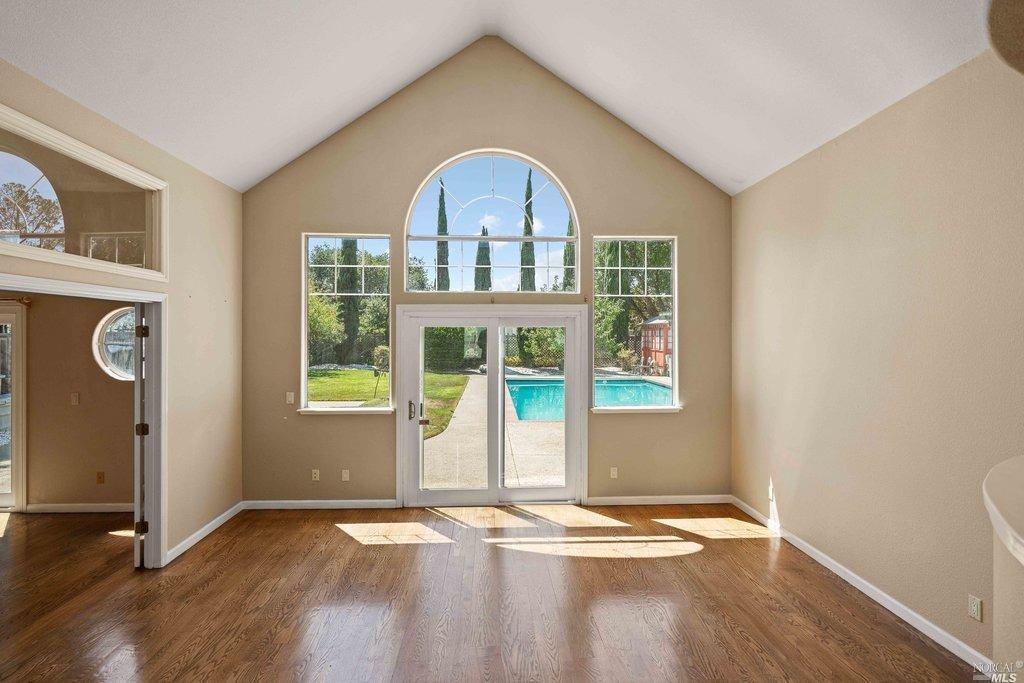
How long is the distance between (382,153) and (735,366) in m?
3.98

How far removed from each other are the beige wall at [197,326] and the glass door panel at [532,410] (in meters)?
2.50

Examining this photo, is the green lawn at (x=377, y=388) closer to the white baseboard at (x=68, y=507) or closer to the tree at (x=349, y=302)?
the tree at (x=349, y=302)

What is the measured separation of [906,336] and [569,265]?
290 centimetres

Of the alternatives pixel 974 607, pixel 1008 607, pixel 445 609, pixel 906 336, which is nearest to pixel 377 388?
pixel 445 609

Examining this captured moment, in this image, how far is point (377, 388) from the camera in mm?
5219

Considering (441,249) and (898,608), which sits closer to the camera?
(898,608)

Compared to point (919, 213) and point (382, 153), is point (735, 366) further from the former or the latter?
point (382, 153)

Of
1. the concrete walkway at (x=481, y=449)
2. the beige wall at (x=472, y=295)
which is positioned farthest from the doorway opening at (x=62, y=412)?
the concrete walkway at (x=481, y=449)

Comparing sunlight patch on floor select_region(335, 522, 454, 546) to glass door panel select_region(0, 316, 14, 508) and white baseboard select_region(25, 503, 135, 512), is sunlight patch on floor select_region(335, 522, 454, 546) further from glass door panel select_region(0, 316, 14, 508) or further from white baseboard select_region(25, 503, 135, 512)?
glass door panel select_region(0, 316, 14, 508)

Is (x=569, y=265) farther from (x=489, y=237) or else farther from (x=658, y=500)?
(x=658, y=500)

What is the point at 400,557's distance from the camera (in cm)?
400

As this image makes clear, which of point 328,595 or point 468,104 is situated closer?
point 328,595

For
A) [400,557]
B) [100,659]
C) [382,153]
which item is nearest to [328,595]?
[400,557]

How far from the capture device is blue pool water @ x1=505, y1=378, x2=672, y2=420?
5.29m
